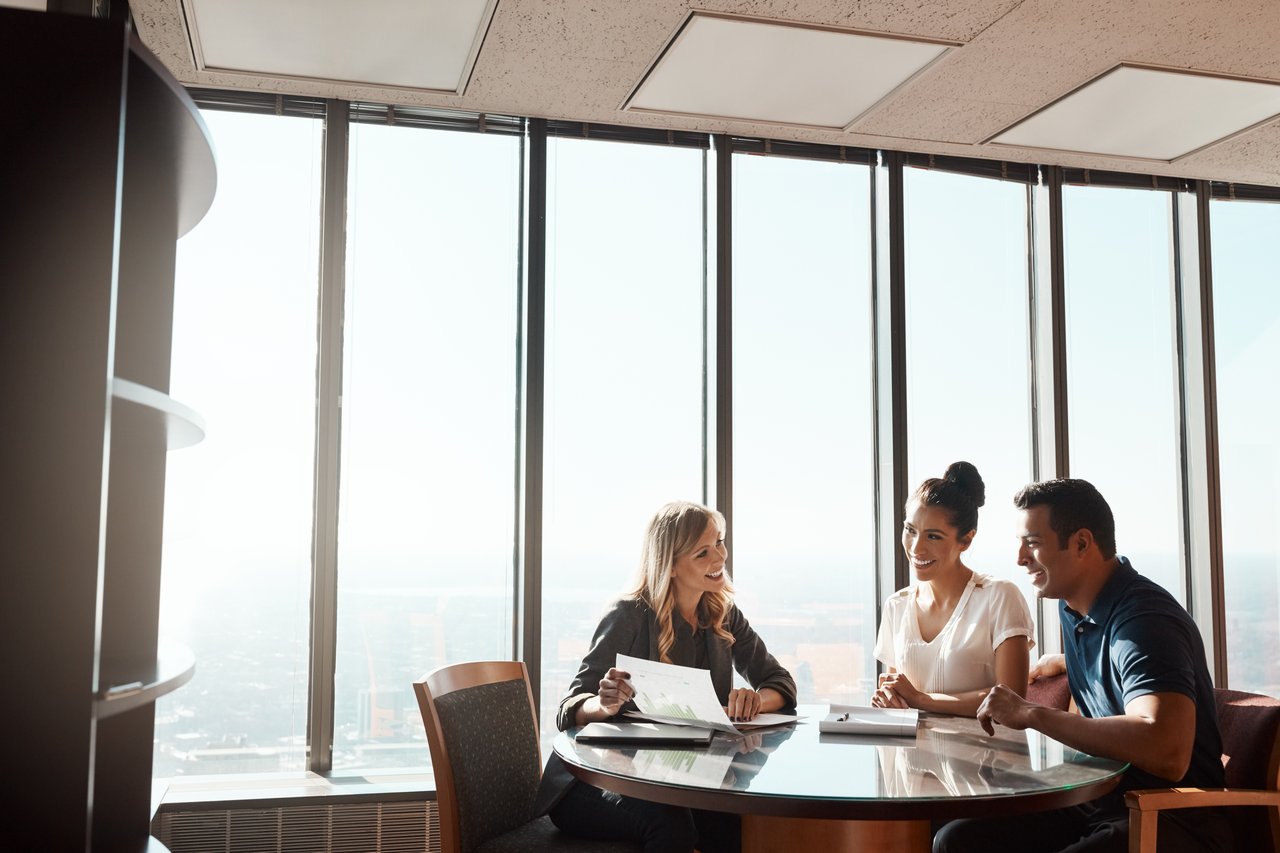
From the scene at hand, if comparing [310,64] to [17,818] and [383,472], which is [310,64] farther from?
[17,818]

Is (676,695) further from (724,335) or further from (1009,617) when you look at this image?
(724,335)

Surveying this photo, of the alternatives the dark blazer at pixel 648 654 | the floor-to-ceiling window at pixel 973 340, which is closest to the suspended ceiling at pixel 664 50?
the floor-to-ceiling window at pixel 973 340

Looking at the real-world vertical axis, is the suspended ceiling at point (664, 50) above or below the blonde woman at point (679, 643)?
above

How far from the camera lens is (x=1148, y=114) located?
4.03m

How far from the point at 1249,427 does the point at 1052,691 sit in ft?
8.01

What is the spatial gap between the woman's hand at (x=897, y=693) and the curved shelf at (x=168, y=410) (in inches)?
86.7

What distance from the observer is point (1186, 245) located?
489 centimetres

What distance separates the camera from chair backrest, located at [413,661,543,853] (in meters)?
2.59

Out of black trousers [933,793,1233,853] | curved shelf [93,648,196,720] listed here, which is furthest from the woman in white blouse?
curved shelf [93,648,196,720]

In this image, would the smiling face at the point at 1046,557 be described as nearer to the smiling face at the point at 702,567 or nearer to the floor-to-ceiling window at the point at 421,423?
the smiling face at the point at 702,567

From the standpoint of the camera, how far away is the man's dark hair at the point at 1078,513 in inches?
109

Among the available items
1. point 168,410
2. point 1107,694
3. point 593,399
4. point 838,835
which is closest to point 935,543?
point 1107,694

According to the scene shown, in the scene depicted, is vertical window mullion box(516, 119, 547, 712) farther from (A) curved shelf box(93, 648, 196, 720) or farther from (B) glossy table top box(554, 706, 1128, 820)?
(A) curved shelf box(93, 648, 196, 720)

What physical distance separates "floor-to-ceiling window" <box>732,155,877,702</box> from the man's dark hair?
1624 millimetres
